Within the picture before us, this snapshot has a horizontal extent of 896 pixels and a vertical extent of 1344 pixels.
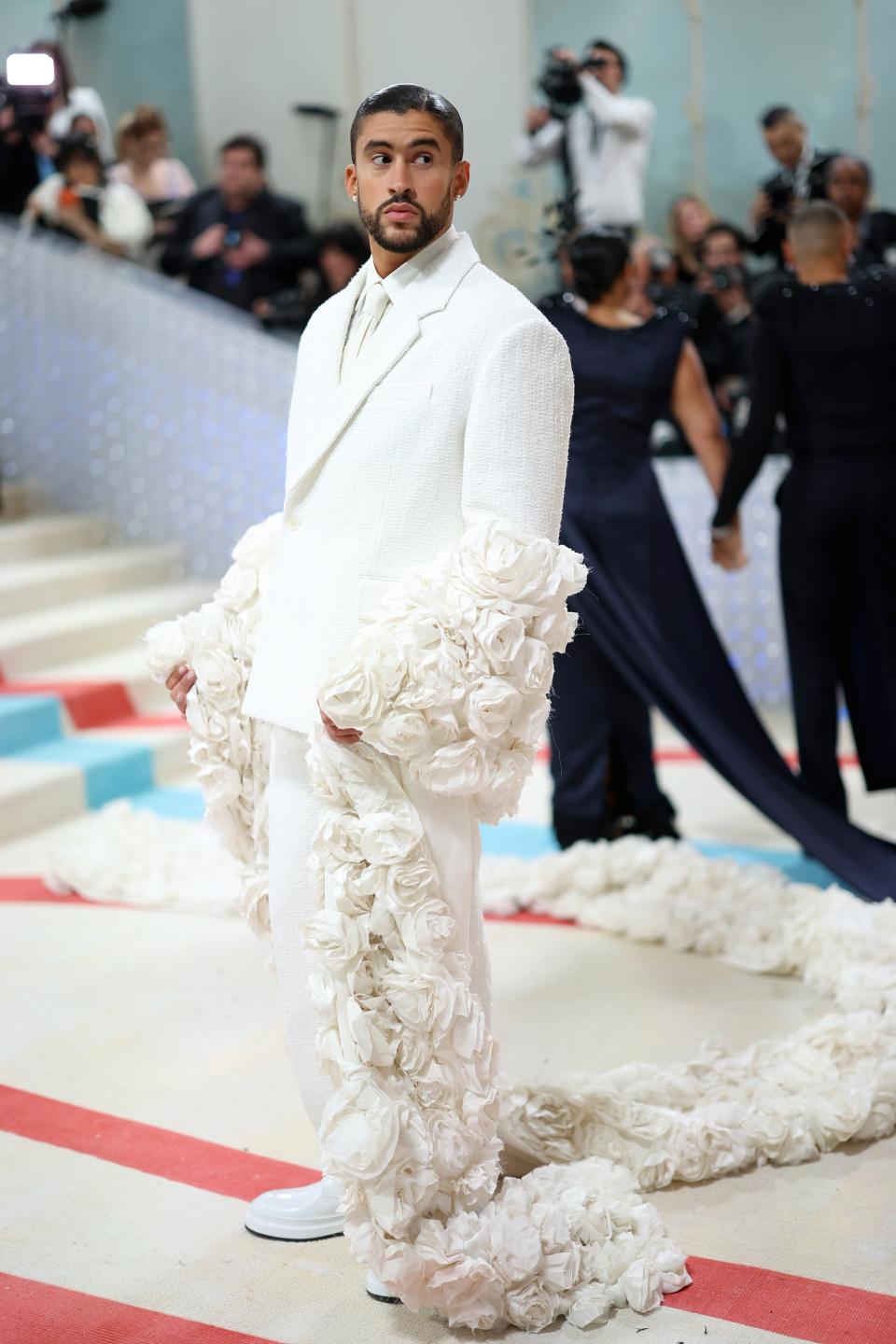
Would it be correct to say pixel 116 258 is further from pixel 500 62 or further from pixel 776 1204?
pixel 776 1204

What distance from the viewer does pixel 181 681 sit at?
2539mm

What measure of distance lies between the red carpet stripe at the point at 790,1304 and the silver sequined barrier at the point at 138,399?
16.7 ft

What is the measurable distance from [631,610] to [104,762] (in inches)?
79.4

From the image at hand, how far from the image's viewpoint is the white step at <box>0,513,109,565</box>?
6883 millimetres

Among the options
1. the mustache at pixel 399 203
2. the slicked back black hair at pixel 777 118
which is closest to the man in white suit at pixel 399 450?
the mustache at pixel 399 203

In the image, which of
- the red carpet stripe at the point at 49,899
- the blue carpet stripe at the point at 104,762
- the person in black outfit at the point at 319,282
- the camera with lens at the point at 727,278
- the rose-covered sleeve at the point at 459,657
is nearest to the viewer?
the rose-covered sleeve at the point at 459,657

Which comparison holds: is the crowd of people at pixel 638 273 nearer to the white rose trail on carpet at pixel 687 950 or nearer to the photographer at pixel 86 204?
the photographer at pixel 86 204

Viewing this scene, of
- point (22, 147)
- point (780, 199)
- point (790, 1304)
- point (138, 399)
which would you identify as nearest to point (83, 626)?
point (138, 399)

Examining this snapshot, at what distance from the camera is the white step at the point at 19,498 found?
7.27 m

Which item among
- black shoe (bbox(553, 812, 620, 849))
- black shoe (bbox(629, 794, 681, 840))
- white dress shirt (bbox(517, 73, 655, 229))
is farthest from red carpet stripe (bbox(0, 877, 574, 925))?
white dress shirt (bbox(517, 73, 655, 229))

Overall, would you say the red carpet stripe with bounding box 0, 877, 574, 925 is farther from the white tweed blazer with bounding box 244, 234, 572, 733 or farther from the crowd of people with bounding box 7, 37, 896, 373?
the crowd of people with bounding box 7, 37, 896, 373

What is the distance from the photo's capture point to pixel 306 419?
2324 mm

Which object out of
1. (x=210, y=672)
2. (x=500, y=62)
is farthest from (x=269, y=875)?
(x=500, y=62)

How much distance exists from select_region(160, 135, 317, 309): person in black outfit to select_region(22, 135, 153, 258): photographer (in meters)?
0.34
